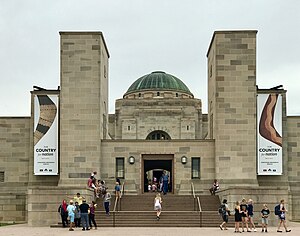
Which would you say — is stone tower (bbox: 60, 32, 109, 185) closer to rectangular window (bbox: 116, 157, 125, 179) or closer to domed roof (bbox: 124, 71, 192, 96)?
rectangular window (bbox: 116, 157, 125, 179)

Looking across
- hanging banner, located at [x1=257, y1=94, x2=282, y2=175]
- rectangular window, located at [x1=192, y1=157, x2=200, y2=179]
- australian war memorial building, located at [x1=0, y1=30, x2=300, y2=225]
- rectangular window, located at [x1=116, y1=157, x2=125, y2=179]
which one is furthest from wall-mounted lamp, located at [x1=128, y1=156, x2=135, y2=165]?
hanging banner, located at [x1=257, y1=94, x2=282, y2=175]

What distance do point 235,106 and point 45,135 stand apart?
1151cm

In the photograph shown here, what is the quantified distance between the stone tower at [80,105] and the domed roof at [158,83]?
1061 inches

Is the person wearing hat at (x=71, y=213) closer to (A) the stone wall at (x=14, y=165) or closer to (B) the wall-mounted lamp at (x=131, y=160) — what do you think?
(B) the wall-mounted lamp at (x=131, y=160)

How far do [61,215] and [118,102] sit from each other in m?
32.2

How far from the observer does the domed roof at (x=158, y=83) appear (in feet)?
220

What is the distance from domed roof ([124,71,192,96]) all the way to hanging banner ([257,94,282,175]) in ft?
89.3

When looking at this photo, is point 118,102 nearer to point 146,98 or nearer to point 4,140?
point 146,98

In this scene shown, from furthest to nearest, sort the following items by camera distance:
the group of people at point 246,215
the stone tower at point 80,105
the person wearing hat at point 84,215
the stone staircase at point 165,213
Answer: the stone tower at point 80,105, the stone staircase at point 165,213, the person wearing hat at point 84,215, the group of people at point 246,215

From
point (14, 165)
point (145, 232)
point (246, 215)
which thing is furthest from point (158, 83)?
point (145, 232)

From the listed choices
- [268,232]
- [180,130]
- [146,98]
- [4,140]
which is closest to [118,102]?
[146,98]

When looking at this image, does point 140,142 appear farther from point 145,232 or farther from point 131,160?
point 145,232

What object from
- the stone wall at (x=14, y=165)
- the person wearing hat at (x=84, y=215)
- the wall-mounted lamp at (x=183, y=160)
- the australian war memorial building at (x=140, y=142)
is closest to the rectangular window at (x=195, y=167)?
the australian war memorial building at (x=140, y=142)

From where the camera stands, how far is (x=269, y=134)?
130 ft
